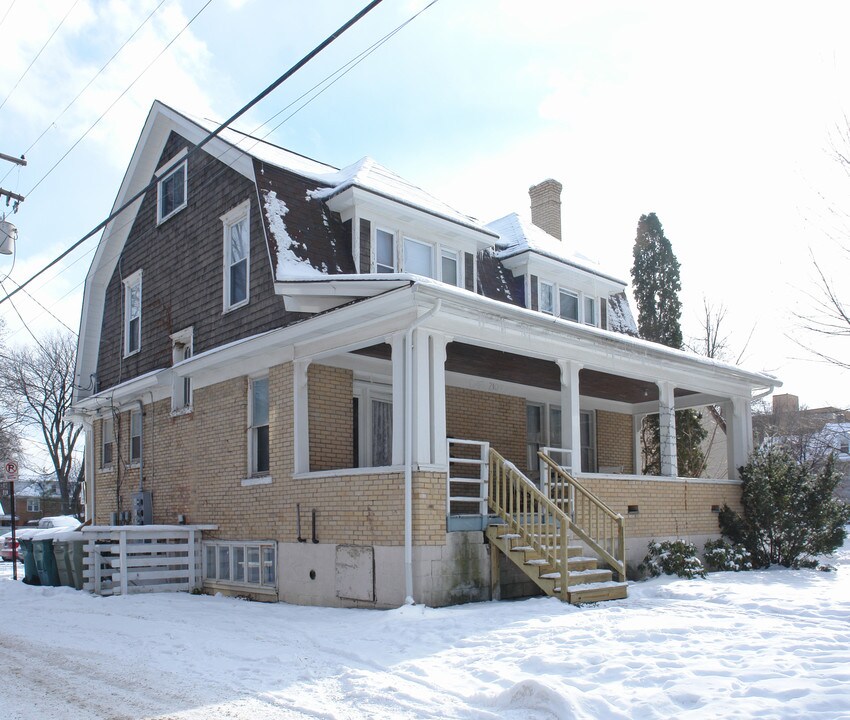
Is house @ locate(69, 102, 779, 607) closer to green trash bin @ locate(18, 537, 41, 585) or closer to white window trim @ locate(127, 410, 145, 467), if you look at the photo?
white window trim @ locate(127, 410, 145, 467)

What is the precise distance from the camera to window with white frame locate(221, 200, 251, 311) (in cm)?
1394

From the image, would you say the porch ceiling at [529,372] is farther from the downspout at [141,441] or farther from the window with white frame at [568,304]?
the downspout at [141,441]

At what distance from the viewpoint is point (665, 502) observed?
45.8 ft

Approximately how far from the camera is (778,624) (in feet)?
26.6

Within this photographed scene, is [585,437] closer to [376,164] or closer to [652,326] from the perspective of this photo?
[376,164]

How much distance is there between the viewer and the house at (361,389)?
1022 centimetres

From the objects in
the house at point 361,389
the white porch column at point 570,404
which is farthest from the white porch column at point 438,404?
the white porch column at point 570,404

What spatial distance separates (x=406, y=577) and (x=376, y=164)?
915 centimetres

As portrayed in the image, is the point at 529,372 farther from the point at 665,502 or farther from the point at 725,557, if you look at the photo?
the point at 725,557

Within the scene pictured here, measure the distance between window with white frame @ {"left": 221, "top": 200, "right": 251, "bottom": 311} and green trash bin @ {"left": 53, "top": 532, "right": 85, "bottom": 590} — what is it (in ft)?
15.5

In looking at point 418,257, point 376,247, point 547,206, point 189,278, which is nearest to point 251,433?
point 376,247

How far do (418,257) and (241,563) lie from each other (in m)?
6.10

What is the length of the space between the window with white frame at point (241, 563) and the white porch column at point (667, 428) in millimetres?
7058

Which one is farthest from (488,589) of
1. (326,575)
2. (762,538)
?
(762,538)
